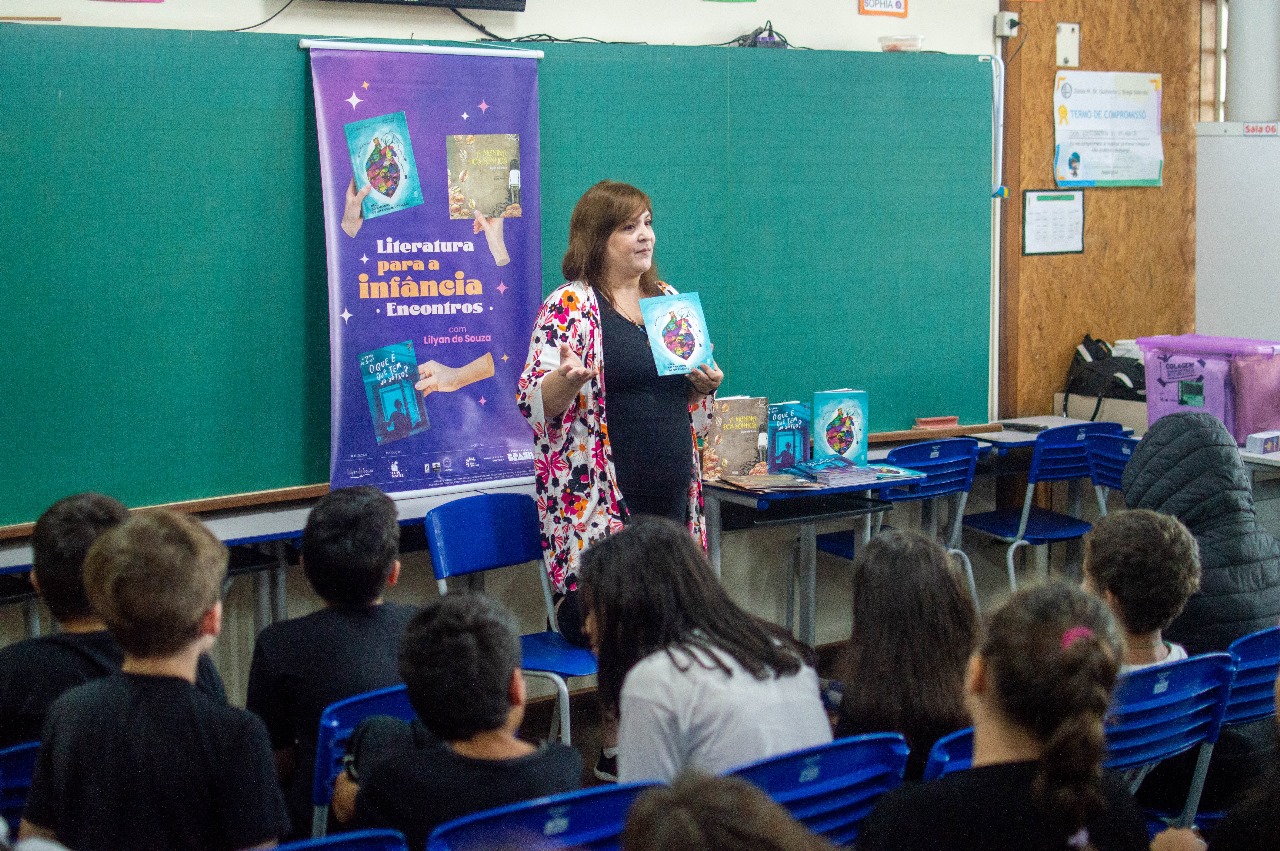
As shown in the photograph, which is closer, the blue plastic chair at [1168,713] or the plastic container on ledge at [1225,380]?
the blue plastic chair at [1168,713]

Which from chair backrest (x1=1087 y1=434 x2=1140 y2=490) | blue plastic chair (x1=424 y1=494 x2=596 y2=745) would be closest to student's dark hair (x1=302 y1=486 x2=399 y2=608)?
blue plastic chair (x1=424 y1=494 x2=596 y2=745)

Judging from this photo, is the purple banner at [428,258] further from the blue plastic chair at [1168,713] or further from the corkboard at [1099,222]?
the blue plastic chair at [1168,713]

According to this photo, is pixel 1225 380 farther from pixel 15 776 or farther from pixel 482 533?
pixel 15 776

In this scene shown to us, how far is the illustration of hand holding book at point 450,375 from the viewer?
4.02 metres

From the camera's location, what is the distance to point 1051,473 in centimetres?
482

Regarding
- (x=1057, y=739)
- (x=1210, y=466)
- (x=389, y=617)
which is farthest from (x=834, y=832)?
(x=1210, y=466)

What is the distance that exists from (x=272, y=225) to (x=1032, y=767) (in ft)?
9.59

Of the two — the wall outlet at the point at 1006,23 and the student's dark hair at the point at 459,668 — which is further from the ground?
the wall outlet at the point at 1006,23

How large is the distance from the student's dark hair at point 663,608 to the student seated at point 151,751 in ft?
2.03

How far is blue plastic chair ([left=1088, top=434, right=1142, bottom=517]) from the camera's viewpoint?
4.64 meters

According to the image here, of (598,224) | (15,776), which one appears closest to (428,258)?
(598,224)

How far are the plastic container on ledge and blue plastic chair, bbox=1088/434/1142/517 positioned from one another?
203 mm

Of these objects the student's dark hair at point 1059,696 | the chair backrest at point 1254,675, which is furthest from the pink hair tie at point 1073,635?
the chair backrest at point 1254,675

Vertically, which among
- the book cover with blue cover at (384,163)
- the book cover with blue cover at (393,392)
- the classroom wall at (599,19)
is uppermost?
the classroom wall at (599,19)
